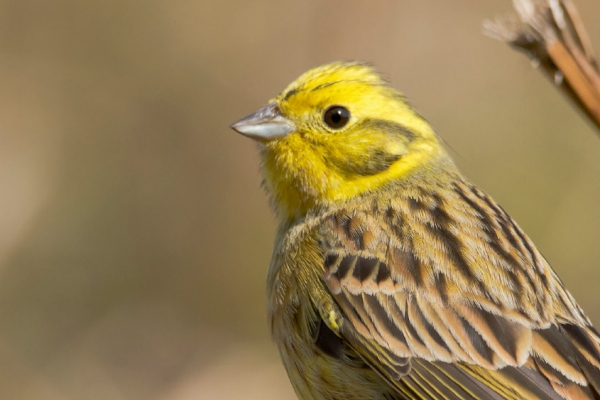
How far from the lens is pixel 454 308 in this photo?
4.01m

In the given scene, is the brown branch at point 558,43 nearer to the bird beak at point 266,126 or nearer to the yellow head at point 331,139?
the yellow head at point 331,139

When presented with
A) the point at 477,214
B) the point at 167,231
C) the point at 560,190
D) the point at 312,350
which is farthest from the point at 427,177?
the point at 167,231

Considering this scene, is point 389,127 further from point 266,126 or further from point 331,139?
point 266,126

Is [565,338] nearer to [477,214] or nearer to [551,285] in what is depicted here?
[551,285]

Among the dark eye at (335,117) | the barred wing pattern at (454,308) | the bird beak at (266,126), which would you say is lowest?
the barred wing pattern at (454,308)

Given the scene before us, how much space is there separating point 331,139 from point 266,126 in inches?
10.8

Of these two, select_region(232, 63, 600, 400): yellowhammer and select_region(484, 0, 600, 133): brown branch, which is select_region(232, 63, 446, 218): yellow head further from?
select_region(484, 0, 600, 133): brown branch

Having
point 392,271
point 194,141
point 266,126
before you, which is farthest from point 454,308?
point 194,141

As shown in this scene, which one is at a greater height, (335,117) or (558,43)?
(335,117)

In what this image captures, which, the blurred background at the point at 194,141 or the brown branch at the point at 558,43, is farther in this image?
the blurred background at the point at 194,141

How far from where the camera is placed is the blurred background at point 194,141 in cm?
689

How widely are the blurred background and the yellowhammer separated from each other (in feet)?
6.79

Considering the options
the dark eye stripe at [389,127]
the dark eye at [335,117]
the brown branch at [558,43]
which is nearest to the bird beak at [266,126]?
the dark eye at [335,117]

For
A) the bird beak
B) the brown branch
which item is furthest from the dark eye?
the brown branch
